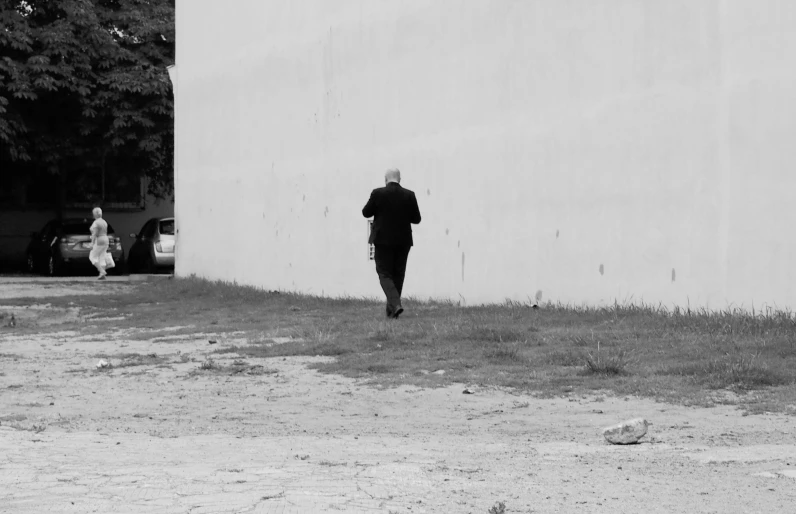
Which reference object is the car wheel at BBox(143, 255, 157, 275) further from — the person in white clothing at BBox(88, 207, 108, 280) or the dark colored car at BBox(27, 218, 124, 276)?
the person in white clothing at BBox(88, 207, 108, 280)

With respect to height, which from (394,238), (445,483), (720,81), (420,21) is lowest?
(445,483)

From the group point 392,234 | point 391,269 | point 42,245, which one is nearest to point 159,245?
point 42,245

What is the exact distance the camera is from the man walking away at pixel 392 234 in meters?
14.3

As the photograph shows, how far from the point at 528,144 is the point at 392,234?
7.63 feet

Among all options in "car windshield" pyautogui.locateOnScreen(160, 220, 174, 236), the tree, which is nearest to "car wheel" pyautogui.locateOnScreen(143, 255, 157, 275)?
"car windshield" pyautogui.locateOnScreen(160, 220, 174, 236)

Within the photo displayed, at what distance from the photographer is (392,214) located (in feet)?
47.2

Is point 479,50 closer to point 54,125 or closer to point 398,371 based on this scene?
point 398,371

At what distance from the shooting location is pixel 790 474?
19.5 ft

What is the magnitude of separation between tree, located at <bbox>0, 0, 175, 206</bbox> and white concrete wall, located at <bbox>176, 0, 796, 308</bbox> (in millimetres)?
9690

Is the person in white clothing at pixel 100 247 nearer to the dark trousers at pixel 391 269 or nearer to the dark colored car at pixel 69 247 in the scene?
the dark colored car at pixel 69 247

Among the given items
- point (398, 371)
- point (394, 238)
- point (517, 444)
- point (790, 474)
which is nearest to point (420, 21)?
point (394, 238)

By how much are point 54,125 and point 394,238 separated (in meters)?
22.1

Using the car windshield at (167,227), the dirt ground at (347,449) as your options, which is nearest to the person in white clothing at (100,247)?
the car windshield at (167,227)

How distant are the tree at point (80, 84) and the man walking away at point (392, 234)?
1936 centimetres
